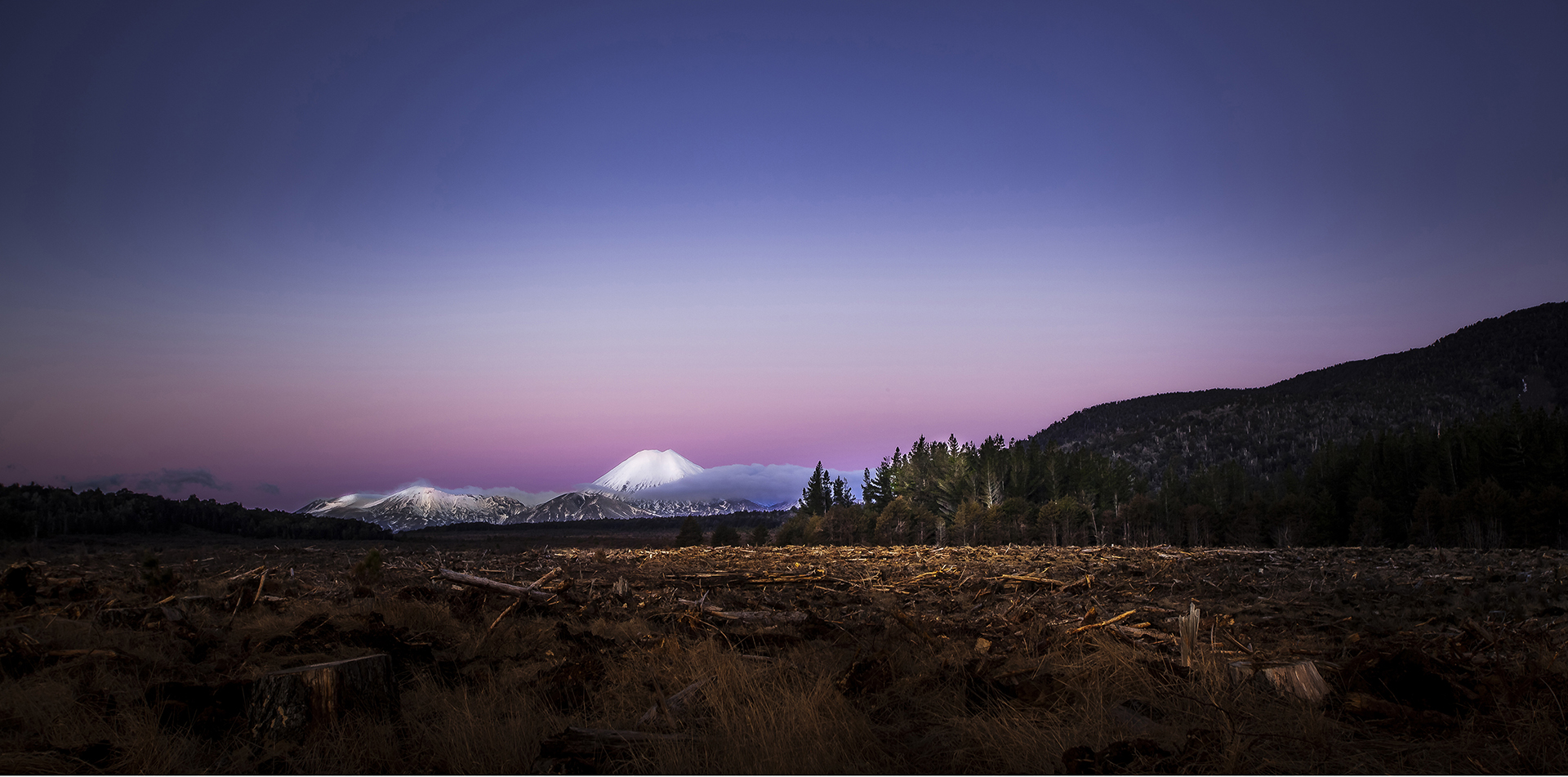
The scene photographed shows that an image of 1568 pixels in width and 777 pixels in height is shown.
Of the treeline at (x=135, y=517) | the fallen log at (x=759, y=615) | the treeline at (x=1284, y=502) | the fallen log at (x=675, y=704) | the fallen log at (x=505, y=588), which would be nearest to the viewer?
the fallen log at (x=675, y=704)

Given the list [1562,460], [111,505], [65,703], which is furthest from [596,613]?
[1562,460]

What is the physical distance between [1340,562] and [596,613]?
21846 millimetres

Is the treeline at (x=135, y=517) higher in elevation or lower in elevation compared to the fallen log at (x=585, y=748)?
higher

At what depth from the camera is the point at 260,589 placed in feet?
36.3

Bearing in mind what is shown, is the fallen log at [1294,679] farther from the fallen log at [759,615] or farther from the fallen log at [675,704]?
the fallen log at [759,615]

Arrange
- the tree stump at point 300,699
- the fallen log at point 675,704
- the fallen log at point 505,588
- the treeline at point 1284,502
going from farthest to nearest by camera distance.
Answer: the treeline at point 1284,502
the fallen log at point 505,588
the fallen log at point 675,704
the tree stump at point 300,699

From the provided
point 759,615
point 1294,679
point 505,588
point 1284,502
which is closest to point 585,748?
point 1294,679

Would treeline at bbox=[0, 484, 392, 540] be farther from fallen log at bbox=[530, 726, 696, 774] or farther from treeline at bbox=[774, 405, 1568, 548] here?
fallen log at bbox=[530, 726, 696, 774]

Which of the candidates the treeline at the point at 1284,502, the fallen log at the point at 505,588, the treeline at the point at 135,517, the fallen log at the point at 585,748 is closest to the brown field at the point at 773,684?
the fallen log at the point at 585,748

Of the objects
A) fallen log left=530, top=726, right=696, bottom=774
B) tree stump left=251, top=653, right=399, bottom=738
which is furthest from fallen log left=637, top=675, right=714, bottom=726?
tree stump left=251, top=653, right=399, bottom=738

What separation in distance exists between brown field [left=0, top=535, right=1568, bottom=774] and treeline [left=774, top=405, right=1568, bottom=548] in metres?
61.6

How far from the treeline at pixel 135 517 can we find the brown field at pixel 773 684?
139ft

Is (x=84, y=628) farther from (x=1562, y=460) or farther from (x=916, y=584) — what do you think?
(x=1562, y=460)

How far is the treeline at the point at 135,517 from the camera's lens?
41.8 metres
